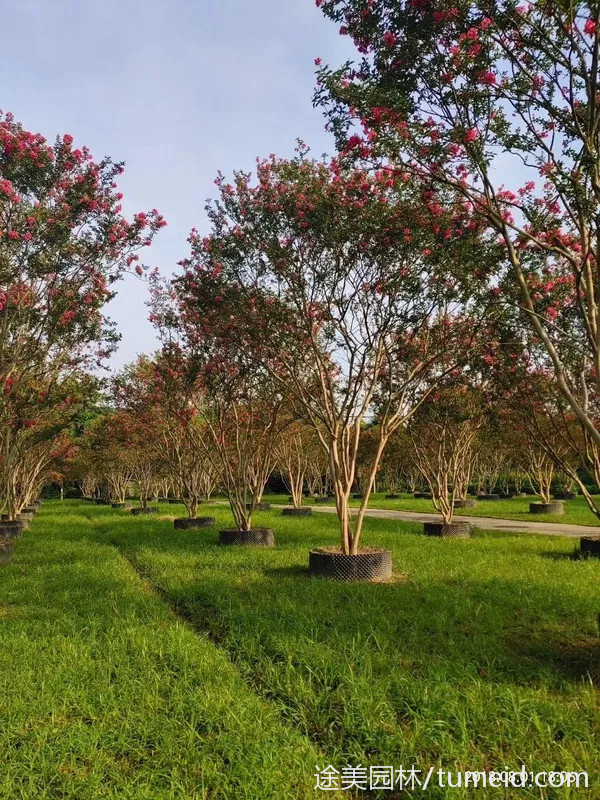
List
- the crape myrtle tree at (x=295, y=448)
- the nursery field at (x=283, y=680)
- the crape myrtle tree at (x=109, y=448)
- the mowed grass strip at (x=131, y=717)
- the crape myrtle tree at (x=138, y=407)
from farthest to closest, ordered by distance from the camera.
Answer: the crape myrtle tree at (x=295, y=448), the crape myrtle tree at (x=109, y=448), the crape myrtle tree at (x=138, y=407), the nursery field at (x=283, y=680), the mowed grass strip at (x=131, y=717)

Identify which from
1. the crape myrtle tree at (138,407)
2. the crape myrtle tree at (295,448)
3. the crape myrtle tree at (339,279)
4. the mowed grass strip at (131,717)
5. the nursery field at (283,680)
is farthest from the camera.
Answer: the crape myrtle tree at (295,448)

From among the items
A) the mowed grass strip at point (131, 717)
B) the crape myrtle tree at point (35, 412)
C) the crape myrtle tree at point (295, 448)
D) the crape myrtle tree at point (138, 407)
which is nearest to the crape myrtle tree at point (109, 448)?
the crape myrtle tree at point (138, 407)

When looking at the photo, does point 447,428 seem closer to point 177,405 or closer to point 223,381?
point 223,381

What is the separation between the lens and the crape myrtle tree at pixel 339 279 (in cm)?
899

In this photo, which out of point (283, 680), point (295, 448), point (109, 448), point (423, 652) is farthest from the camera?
point (109, 448)

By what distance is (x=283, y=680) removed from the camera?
A: 4609 millimetres

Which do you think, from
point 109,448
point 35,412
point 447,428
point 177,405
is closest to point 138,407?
point 177,405

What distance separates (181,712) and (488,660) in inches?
104

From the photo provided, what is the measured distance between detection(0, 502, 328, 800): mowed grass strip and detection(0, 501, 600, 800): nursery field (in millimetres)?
15

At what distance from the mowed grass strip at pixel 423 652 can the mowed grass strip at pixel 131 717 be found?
326 mm

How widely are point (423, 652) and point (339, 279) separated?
6322 millimetres

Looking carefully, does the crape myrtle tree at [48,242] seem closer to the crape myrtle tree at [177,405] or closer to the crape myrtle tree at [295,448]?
the crape myrtle tree at [177,405]

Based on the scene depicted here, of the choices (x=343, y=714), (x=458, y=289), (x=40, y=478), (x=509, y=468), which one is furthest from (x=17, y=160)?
(x=509, y=468)

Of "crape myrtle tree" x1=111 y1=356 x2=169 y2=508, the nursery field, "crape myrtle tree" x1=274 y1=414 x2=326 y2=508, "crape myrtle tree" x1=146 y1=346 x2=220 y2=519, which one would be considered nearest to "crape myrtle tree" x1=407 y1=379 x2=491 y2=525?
the nursery field
